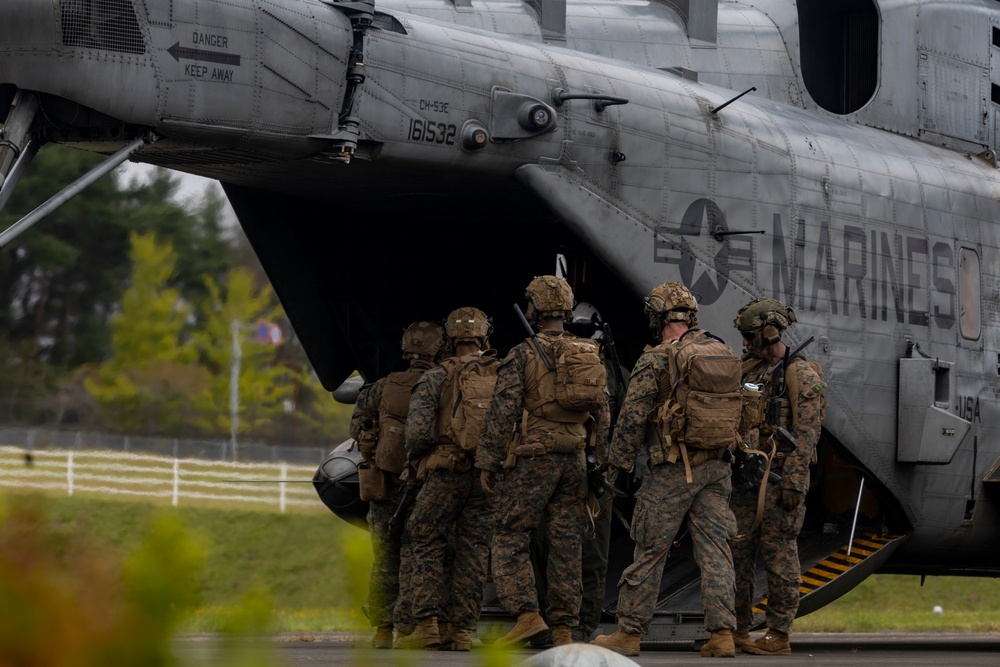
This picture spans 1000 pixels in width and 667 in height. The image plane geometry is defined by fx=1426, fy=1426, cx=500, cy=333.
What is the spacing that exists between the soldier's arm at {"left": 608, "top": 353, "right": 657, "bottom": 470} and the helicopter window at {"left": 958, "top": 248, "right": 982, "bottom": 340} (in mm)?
3910

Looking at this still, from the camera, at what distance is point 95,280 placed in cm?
3106

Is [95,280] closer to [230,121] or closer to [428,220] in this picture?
[428,220]

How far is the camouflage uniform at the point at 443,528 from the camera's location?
7.59 m

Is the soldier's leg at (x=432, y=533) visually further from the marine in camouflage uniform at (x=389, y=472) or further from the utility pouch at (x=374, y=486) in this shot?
the utility pouch at (x=374, y=486)

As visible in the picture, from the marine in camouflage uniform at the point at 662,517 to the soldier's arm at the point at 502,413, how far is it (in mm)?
531

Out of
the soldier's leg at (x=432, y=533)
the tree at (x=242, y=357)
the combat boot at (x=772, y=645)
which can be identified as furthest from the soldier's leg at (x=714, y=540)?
the tree at (x=242, y=357)

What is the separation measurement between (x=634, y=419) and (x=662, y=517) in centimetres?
50

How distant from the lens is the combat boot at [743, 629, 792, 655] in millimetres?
7711

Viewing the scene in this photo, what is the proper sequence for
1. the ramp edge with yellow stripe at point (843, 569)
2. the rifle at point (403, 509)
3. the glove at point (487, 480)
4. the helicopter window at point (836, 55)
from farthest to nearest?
the helicopter window at point (836, 55) < the ramp edge with yellow stripe at point (843, 569) < the rifle at point (403, 509) < the glove at point (487, 480)

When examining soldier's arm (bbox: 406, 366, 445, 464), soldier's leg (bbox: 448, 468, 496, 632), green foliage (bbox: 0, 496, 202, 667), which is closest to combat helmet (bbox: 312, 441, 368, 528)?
soldier's arm (bbox: 406, 366, 445, 464)

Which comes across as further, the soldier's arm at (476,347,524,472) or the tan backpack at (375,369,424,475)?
the tan backpack at (375,369,424,475)

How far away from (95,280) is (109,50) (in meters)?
25.4

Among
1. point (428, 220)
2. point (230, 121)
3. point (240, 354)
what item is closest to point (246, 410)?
point (240, 354)

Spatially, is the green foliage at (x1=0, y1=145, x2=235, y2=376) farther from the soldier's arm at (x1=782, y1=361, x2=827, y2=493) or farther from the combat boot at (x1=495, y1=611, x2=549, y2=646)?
the combat boot at (x1=495, y1=611, x2=549, y2=646)
